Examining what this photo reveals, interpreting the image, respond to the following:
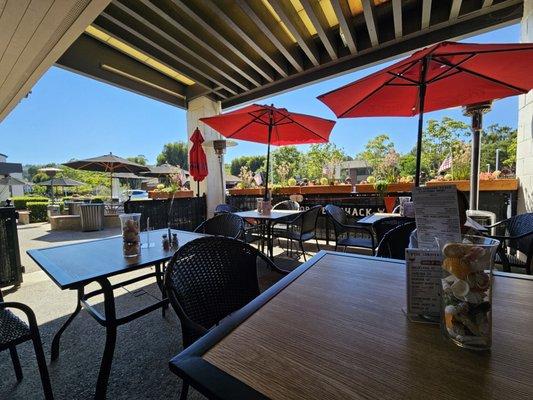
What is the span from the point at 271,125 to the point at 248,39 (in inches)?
53.7

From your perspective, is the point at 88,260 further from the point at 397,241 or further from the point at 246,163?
the point at 246,163

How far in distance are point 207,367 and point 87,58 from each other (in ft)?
18.4

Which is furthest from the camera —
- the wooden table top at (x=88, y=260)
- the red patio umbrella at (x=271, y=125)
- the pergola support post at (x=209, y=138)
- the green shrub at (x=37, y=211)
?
the green shrub at (x=37, y=211)

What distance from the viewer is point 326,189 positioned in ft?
14.8

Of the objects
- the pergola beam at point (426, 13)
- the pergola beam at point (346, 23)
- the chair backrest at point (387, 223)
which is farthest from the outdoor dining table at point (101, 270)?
the pergola beam at point (426, 13)

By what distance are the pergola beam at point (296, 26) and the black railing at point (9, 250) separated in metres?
3.93

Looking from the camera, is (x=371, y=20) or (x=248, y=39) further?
A: (x=248, y=39)

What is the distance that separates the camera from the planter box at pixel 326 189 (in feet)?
14.2

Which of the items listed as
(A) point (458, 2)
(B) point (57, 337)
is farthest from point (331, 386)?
(A) point (458, 2)

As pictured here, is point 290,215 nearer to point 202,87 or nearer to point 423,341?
point 423,341

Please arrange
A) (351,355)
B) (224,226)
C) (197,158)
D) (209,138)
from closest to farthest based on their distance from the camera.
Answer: (351,355)
(224,226)
(197,158)
(209,138)

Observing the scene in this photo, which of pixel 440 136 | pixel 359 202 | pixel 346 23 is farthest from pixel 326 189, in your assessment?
pixel 440 136

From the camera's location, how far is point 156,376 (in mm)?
1542

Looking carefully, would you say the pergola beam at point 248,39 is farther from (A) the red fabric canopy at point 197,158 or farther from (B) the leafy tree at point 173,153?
(B) the leafy tree at point 173,153
